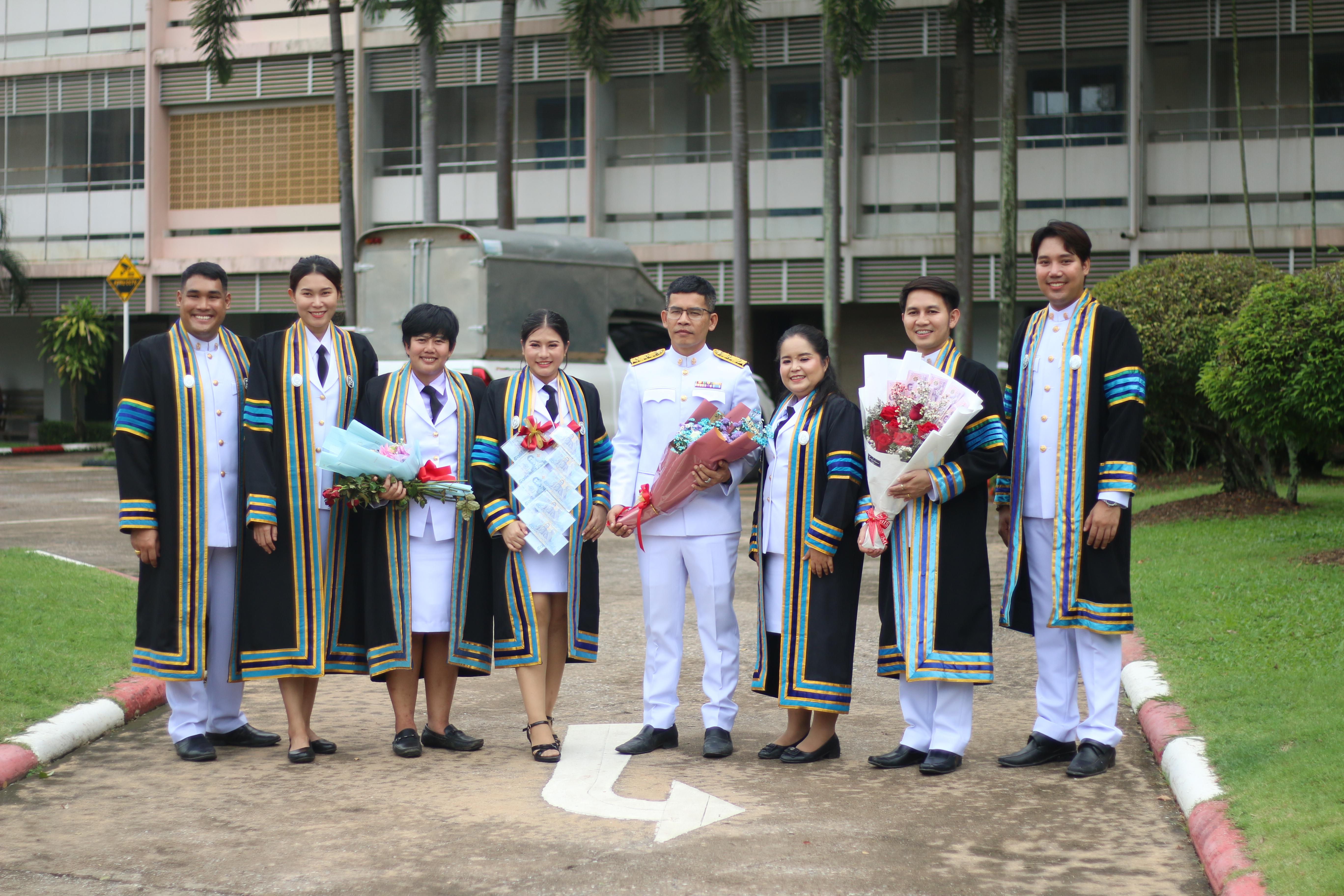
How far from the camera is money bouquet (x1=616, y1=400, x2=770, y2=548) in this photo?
19.1ft

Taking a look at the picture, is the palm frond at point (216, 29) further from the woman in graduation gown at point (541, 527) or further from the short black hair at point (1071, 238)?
the short black hair at point (1071, 238)

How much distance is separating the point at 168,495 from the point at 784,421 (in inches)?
106

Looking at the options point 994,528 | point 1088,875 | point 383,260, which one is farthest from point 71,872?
point 383,260

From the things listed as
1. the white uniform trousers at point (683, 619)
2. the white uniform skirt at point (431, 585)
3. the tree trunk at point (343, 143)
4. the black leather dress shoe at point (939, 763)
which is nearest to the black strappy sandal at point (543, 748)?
the white uniform trousers at point (683, 619)

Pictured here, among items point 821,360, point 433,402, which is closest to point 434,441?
point 433,402

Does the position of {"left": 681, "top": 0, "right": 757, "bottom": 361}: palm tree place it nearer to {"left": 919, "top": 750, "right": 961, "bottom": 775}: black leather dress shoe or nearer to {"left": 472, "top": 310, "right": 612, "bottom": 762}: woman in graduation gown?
{"left": 472, "top": 310, "right": 612, "bottom": 762}: woman in graduation gown

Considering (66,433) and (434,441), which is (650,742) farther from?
(66,433)

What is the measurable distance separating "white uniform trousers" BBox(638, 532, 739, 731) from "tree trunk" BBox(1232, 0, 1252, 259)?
17799mm

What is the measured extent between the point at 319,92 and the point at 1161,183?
59.2 feet

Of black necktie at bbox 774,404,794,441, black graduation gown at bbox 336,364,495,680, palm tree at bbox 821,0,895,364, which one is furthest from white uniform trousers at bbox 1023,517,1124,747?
palm tree at bbox 821,0,895,364

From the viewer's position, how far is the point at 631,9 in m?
24.7

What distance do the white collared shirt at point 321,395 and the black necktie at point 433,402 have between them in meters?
0.39

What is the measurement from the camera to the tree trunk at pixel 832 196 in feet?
78.0

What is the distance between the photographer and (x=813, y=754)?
5910 mm
